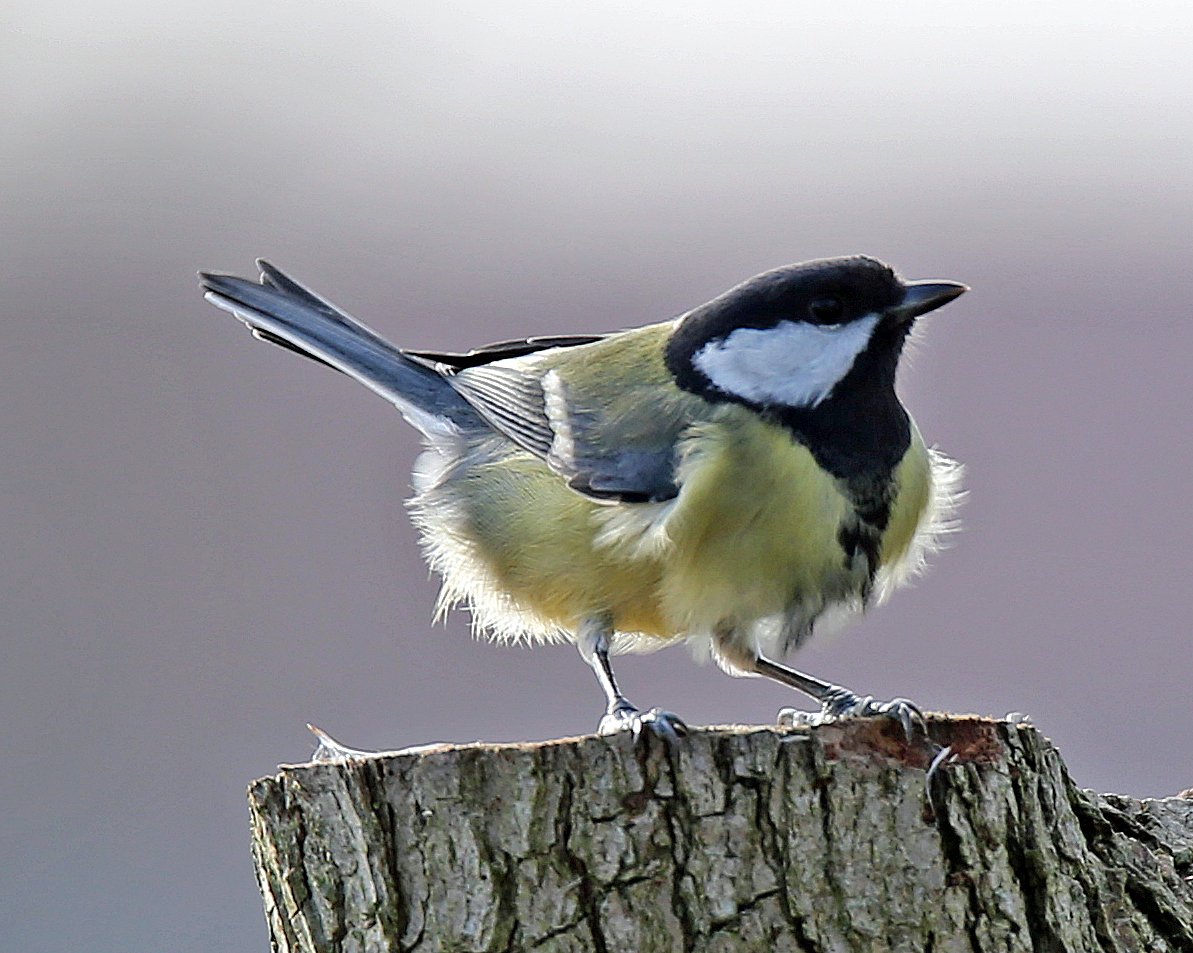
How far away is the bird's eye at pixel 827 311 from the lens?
287 cm

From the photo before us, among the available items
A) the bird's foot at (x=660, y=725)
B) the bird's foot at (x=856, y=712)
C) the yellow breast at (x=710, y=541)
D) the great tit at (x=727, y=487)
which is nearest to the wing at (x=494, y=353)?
the great tit at (x=727, y=487)

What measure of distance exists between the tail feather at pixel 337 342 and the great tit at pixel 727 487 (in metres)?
0.37

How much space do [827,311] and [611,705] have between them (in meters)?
0.84

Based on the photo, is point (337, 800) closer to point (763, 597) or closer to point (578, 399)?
point (763, 597)

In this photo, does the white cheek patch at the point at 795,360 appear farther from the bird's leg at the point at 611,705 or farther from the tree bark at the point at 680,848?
the tree bark at the point at 680,848

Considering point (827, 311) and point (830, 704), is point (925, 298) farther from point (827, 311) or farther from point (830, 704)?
point (830, 704)

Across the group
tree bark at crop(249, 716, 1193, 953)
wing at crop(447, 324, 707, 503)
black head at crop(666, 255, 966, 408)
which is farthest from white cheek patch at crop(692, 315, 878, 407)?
tree bark at crop(249, 716, 1193, 953)

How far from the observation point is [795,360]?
9.39 ft

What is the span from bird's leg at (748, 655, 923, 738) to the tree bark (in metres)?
0.03

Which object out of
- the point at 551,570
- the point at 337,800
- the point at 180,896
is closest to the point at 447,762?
the point at 337,800

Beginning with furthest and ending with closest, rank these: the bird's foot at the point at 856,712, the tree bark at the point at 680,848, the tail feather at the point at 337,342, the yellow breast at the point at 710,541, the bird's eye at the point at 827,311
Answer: the tail feather at the point at 337,342, the bird's eye at the point at 827,311, the yellow breast at the point at 710,541, the bird's foot at the point at 856,712, the tree bark at the point at 680,848

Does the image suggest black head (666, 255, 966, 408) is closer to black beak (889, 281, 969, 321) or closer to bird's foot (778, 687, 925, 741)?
black beak (889, 281, 969, 321)

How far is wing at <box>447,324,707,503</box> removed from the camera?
2900mm

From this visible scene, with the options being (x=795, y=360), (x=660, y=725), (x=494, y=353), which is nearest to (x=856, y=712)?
(x=660, y=725)
